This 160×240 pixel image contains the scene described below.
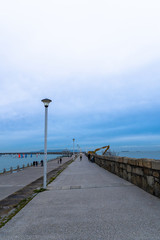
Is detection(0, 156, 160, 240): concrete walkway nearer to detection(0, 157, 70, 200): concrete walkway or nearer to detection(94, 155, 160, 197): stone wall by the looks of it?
detection(94, 155, 160, 197): stone wall

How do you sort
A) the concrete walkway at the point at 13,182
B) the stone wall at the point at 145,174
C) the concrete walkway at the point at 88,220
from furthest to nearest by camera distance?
1. the concrete walkway at the point at 13,182
2. the stone wall at the point at 145,174
3. the concrete walkway at the point at 88,220

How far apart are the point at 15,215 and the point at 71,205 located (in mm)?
1589

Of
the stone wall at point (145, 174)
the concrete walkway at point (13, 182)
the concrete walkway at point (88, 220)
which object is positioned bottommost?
the concrete walkway at point (13, 182)

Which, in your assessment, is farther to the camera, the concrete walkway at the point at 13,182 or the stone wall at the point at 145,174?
the concrete walkway at the point at 13,182

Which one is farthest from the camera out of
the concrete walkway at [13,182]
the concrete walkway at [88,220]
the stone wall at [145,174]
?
the concrete walkway at [13,182]

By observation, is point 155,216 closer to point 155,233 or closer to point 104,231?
point 155,233

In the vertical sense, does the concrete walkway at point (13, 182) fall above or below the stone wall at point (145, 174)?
below

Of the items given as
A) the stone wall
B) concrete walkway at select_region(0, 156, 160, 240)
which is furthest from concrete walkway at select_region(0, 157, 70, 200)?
the stone wall

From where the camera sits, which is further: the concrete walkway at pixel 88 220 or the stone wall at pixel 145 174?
the stone wall at pixel 145 174

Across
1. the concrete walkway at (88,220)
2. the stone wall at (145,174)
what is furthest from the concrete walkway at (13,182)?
the stone wall at (145,174)

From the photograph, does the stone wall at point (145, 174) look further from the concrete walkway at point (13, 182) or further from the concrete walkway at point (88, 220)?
the concrete walkway at point (13, 182)

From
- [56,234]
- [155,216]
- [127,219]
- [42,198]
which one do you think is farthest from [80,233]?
[42,198]

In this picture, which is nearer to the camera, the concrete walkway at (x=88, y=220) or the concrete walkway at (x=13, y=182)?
the concrete walkway at (x=88, y=220)

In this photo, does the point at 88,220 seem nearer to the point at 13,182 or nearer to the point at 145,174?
the point at 145,174
